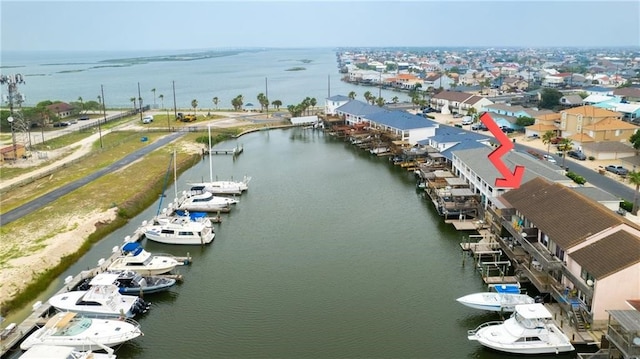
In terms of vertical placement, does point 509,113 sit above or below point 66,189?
above

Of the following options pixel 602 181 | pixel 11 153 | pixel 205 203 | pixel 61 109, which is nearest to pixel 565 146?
pixel 602 181

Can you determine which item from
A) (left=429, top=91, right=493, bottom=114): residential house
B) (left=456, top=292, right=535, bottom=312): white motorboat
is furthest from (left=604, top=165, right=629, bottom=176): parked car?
(left=429, top=91, right=493, bottom=114): residential house

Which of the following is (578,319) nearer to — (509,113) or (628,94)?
(509,113)

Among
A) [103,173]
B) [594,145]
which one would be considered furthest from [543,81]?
[103,173]

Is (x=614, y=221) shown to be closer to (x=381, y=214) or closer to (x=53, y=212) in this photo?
(x=381, y=214)

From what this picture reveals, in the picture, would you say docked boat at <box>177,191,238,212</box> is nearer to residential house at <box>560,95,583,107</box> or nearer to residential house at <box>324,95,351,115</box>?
residential house at <box>324,95,351,115</box>

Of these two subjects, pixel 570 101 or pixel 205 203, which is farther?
pixel 570 101

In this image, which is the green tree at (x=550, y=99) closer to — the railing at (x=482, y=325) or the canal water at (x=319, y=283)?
the canal water at (x=319, y=283)

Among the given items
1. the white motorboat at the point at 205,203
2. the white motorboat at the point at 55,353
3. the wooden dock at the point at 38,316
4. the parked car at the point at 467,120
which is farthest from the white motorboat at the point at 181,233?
the parked car at the point at 467,120
